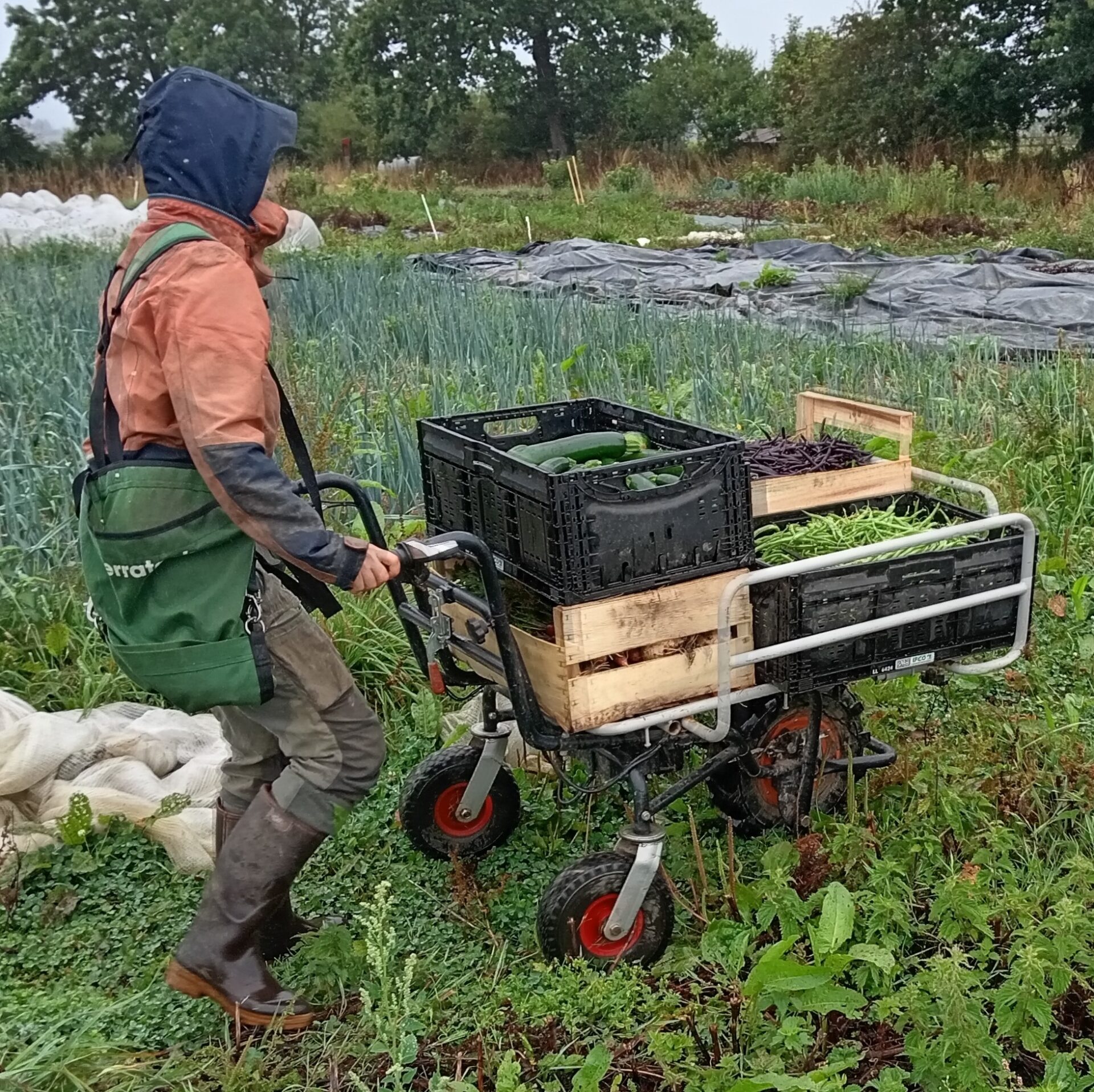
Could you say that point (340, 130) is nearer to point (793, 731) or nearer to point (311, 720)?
point (793, 731)

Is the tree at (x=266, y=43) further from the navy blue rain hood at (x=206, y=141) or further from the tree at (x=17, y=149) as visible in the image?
the navy blue rain hood at (x=206, y=141)

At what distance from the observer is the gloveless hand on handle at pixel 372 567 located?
7.63 ft

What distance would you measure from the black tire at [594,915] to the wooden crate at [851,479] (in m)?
0.97

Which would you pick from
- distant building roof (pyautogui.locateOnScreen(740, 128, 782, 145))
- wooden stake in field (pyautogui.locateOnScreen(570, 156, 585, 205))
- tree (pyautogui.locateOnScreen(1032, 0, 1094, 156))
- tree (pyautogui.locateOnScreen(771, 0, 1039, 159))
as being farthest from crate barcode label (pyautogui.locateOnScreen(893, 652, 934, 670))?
distant building roof (pyautogui.locateOnScreen(740, 128, 782, 145))

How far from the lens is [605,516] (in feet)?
8.02

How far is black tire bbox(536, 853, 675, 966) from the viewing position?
267 centimetres

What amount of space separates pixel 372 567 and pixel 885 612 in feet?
3.79

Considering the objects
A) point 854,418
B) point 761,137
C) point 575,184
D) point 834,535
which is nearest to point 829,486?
point 834,535

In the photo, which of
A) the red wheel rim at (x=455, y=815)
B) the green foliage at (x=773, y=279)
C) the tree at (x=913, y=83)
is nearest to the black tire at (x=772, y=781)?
the red wheel rim at (x=455, y=815)

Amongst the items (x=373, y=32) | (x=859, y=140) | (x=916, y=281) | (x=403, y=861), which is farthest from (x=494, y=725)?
(x=373, y=32)

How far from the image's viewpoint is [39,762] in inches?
135

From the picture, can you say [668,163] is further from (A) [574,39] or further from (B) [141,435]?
(B) [141,435]

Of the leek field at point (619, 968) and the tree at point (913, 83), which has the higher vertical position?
the tree at point (913, 83)

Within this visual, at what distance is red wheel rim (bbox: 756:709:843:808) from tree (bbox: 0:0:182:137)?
52.9m
